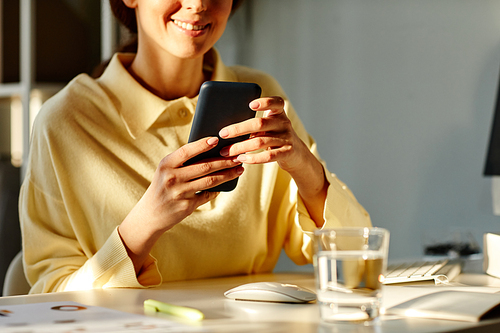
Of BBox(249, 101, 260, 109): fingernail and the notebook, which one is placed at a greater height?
BBox(249, 101, 260, 109): fingernail

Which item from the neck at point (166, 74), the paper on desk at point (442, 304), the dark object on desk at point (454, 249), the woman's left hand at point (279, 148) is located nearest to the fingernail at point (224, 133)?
the woman's left hand at point (279, 148)

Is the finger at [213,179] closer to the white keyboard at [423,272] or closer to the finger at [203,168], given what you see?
the finger at [203,168]

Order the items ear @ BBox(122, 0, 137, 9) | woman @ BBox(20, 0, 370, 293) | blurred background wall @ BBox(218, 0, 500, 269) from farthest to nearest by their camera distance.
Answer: blurred background wall @ BBox(218, 0, 500, 269) → ear @ BBox(122, 0, 137, 9) → woman @ BBox(20, 0, 370, 293)

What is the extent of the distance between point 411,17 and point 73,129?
1206 millimetres

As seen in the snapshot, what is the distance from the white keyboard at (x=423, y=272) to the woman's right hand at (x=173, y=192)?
328 mm

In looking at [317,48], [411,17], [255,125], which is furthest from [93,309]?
[317,48]

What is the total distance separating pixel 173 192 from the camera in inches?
34.1

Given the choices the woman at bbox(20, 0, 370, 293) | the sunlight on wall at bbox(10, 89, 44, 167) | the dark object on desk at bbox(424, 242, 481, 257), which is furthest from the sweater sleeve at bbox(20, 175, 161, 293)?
the sunlight on wall at bbox(10, 89, 44, 167)

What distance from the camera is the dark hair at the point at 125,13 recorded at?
129cm

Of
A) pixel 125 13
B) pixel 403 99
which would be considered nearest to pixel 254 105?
pixel 125 13

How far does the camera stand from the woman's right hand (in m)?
0.85

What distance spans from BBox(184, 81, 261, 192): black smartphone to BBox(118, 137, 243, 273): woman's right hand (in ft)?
0.07

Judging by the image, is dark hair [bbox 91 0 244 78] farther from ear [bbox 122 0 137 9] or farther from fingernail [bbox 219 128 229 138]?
fingernail [bbox 219 128 229 138]

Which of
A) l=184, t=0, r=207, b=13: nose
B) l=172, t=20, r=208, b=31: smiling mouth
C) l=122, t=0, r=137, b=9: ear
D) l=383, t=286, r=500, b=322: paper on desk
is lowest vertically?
l=383, t=286, r=500, b=322: paper on desk
